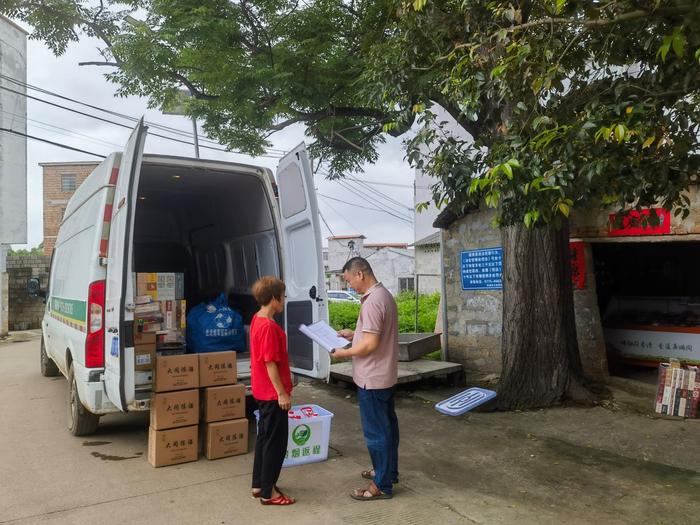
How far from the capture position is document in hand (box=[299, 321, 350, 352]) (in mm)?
4004

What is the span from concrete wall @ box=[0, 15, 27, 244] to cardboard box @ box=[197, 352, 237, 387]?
15759mm

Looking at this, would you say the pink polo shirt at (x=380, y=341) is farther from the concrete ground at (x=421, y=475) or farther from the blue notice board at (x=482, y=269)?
the blue notice board at (x=482, y=269)

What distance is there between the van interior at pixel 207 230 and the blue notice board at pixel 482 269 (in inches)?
129

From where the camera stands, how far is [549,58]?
401cm

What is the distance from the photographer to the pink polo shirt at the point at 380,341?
3.78m

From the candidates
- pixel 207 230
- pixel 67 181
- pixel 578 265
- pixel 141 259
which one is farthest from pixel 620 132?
pixel 67 181

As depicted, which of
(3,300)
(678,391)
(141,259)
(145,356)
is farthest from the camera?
(3,300)

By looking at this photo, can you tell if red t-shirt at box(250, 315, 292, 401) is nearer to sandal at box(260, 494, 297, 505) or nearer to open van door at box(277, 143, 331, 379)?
sandal at box(260, 494, 297, 505)

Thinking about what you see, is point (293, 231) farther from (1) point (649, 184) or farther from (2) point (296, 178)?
(1) point (649, 184)

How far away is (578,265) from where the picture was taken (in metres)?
7.31

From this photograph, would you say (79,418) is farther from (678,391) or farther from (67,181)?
(67,181)

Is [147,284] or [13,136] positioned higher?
[13,136]

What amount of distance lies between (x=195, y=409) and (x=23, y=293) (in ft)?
51.3

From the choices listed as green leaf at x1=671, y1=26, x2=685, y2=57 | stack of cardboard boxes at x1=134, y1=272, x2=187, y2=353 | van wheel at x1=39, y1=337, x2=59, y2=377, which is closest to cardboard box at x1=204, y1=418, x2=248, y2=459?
stack of cardboard boxes at x1=134, y1=272, x2=187, y2=353
